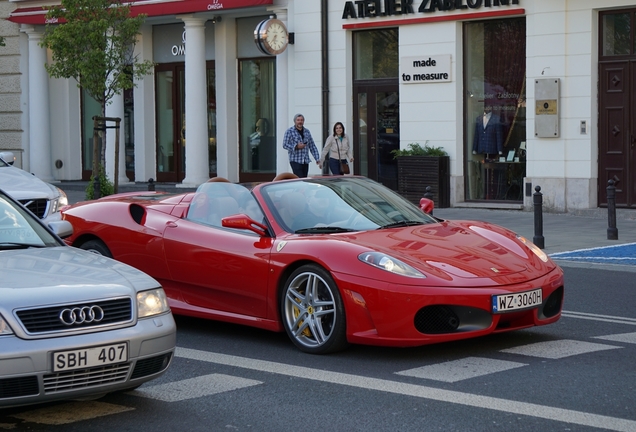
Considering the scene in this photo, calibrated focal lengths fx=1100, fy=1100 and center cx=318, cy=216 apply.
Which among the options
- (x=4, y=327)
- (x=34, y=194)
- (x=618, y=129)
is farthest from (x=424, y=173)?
(x=4, y=327)

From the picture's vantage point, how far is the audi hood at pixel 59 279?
554 cm

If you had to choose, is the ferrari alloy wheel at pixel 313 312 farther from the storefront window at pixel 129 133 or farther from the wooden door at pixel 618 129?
the storefront window at pixel 129 133

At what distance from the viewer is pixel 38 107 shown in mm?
29453

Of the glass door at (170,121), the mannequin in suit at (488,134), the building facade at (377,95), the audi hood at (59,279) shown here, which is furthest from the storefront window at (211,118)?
the audi hood at (59,279)

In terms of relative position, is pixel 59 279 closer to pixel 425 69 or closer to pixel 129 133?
pixel 425 69

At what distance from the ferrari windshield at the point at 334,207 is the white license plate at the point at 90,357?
111 inches

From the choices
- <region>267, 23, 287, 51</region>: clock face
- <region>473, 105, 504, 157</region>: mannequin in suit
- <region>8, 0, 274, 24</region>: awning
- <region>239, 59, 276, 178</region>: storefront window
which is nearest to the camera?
<region>473, 105, 504, 157</region>: mannequin in suit

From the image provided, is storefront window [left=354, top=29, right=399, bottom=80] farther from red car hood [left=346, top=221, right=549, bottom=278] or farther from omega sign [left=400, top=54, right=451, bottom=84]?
red car hood [left=346, top=221, right=549, bottom=278]

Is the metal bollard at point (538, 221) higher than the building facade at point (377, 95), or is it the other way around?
the building facade at point (377, 95)

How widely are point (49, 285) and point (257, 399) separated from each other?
150cm

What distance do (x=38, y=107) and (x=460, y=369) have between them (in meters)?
24.1

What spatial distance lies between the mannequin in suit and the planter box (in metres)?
0.74

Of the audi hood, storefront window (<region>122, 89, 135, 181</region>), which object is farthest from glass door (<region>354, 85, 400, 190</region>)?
the audi hood

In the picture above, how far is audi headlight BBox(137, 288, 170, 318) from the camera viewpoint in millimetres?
5965
